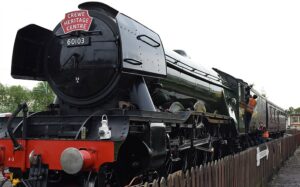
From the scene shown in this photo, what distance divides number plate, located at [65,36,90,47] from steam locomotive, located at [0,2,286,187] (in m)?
0.02

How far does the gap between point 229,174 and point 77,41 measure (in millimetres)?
3647

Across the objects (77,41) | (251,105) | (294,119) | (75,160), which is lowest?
(75,160)

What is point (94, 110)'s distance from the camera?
6.49 metres

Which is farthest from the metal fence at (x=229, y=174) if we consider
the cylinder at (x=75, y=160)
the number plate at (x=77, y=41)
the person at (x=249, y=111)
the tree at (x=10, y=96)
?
the tree at (x=10, y=96)

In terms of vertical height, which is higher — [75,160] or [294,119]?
[294,119]

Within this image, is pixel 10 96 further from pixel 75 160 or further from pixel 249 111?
pixel 75 160

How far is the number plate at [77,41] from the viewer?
644 centimetres

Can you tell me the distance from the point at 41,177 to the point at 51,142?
1.66ft

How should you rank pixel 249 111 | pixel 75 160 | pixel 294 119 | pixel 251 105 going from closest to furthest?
pixel 75 160 < pixel 249 111 < pixel 251 105 < pixel 294 119

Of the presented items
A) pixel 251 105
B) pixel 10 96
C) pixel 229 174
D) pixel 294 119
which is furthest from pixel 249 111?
pixel 294 119

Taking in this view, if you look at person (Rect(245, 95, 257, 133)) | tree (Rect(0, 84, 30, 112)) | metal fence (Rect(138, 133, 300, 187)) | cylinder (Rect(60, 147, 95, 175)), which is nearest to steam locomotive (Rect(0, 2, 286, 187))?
cylinder (Rect(60, 147, 95, 175))

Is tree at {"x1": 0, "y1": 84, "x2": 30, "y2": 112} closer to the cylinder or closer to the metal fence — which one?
the metal fence

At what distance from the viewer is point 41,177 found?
5.48 m

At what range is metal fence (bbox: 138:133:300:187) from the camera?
4989 millimetres
